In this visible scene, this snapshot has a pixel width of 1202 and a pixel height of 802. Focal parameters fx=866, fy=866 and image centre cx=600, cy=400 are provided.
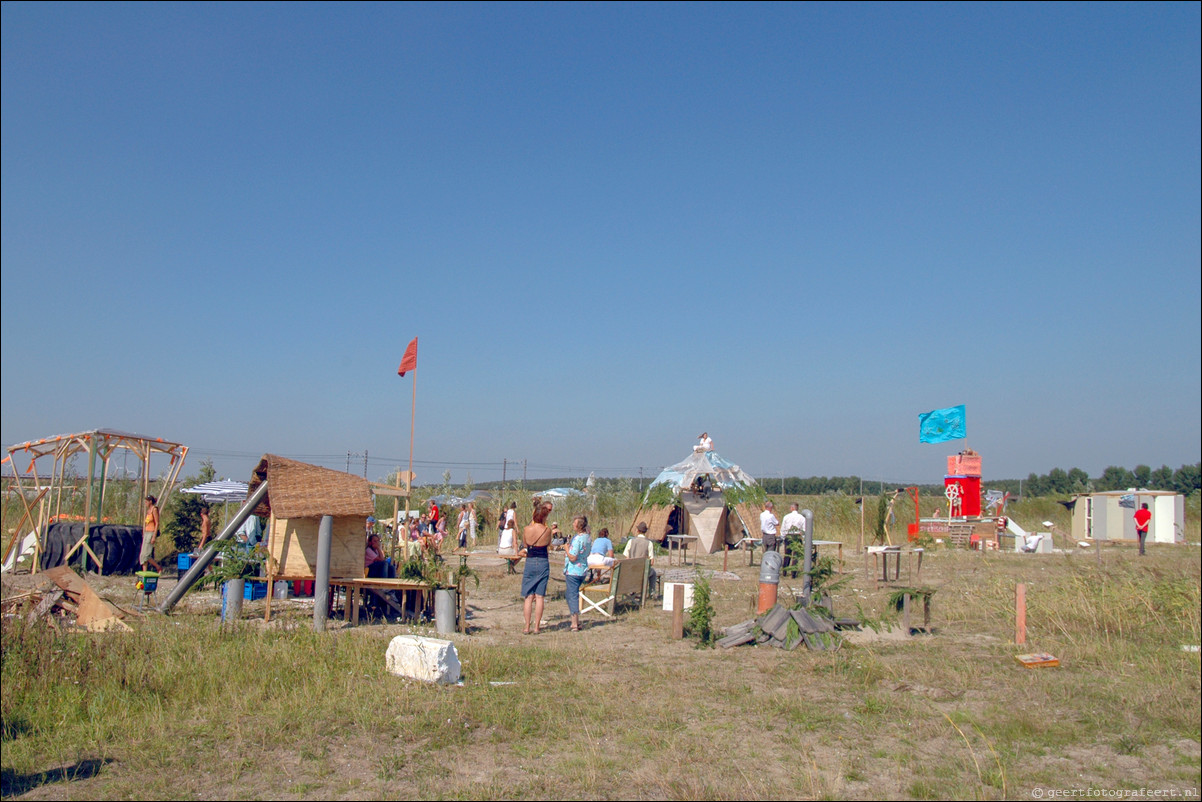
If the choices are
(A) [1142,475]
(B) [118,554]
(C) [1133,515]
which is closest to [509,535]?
(B) [118,554]

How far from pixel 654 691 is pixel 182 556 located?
1003cm

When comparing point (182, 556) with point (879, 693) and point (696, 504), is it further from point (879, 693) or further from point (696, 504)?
point (696, 504)

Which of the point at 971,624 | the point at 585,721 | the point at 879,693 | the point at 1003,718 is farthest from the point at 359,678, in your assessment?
the point at 971,624

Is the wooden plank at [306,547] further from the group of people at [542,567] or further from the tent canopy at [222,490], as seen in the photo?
the tent canopy at [222,490]

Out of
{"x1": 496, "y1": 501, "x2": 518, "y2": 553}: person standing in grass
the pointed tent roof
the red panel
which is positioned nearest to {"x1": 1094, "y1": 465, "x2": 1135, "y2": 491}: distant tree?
the red panel

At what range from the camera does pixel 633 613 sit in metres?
12.5

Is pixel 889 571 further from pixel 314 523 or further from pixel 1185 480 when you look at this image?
pixel 1185 480

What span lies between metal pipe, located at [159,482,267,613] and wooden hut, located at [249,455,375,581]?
1.31 ft

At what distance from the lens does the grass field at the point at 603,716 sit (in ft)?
17.1

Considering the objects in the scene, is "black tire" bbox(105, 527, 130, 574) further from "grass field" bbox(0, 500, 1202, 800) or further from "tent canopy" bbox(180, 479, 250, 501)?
"grass field" bbox(0, 500, 1202, 800)

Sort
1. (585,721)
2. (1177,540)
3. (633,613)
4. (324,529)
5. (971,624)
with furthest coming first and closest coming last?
(1177,540) → (633,613) → (971,624) → (324,529) → (585,721)

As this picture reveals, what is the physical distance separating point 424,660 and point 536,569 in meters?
3.32

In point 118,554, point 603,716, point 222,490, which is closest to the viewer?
point 603,716

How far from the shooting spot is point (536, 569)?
35.3 feet
